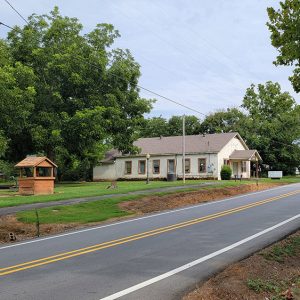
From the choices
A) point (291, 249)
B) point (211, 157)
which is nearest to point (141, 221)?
point (291, 249)

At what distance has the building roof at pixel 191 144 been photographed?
5084 cm

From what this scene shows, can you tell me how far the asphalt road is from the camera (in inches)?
280

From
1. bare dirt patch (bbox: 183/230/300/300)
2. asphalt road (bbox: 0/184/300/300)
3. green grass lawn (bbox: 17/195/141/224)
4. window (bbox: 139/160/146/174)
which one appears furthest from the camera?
window (bbox: 139/160/146/174)

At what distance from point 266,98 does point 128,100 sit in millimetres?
41213

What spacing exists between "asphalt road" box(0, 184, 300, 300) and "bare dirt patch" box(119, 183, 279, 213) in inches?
178

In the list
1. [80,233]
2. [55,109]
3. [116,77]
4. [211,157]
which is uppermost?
[116,77]

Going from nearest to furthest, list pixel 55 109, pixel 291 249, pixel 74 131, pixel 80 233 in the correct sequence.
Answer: pixel 291 249 → pixel 80 233 → pixel 74 131 → pixel 55 109

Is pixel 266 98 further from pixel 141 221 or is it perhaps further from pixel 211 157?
pixel 141 221

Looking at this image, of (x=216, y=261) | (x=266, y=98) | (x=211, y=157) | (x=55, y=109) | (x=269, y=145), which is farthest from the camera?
(x=266, y=98)

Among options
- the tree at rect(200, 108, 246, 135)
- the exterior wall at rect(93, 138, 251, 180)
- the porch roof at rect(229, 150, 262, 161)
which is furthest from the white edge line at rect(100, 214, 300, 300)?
the tree at rect(200, 108, 246, 135)

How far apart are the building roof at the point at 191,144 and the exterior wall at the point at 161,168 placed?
0.69 metres

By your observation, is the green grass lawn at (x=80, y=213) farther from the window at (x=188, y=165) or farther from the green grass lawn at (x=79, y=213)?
the window at (x=188, y=165)

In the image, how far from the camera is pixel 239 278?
24.2 feet

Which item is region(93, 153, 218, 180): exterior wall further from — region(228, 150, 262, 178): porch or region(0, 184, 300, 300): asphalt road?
region(0, 184, 300, 300): asphalt road
